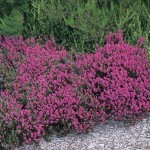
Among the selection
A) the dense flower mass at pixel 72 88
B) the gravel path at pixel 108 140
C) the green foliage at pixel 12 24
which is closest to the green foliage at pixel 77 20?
the green foliage at pixel 12 24

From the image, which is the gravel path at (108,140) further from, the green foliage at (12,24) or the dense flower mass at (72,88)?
the green foliage at (12,24)

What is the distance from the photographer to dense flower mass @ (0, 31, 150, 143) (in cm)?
509

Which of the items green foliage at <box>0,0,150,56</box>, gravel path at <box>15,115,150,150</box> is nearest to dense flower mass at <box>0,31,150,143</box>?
gravel path at <box>15,115,150,150</box>

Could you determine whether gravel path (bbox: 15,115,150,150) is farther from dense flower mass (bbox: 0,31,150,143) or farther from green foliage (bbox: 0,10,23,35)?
green foliage (bbox: 0,10,23,35)

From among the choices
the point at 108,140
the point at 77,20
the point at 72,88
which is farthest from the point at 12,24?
the point at 108,140

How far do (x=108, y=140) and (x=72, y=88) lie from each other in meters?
0.69

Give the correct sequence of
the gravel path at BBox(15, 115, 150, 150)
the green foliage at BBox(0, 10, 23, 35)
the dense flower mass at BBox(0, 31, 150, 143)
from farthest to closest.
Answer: the green foliage at BBox(0, 10, 23, 35) < the dense flower mass at BBox(0, 31, 150, 143) < the gravel path at BBox(15, 115, 150, 150)

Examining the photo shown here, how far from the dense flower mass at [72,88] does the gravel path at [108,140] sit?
10 cm

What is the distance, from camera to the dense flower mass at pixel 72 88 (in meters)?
5.09

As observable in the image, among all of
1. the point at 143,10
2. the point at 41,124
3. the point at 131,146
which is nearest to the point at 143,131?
the point at 131,146

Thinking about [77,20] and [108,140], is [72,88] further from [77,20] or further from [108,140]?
[77,20]

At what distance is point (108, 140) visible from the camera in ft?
16.6

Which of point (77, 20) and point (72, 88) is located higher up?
point (77, 20)

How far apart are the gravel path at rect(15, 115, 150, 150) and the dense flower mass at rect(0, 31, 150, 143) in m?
0.10
